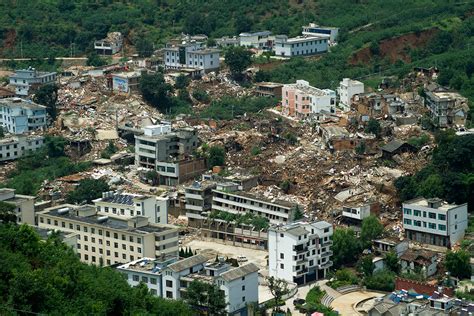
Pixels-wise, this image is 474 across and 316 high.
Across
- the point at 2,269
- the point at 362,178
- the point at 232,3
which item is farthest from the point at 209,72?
the point at 2,269

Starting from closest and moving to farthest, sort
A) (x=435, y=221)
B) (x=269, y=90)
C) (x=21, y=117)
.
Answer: (x=435, y=221)
(x=21, y=117)
(x=269, y=90)

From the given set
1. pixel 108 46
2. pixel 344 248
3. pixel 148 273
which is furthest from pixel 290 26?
pixel 148 273

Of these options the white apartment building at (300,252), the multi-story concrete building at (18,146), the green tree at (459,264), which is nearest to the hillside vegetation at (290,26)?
the multi-story concrete building at (18,146)

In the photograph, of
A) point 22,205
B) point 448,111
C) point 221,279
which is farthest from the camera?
point 448,111

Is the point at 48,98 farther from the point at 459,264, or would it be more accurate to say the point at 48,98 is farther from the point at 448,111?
the point at 459,264

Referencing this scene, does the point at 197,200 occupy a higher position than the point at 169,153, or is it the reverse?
the point at 169,153
